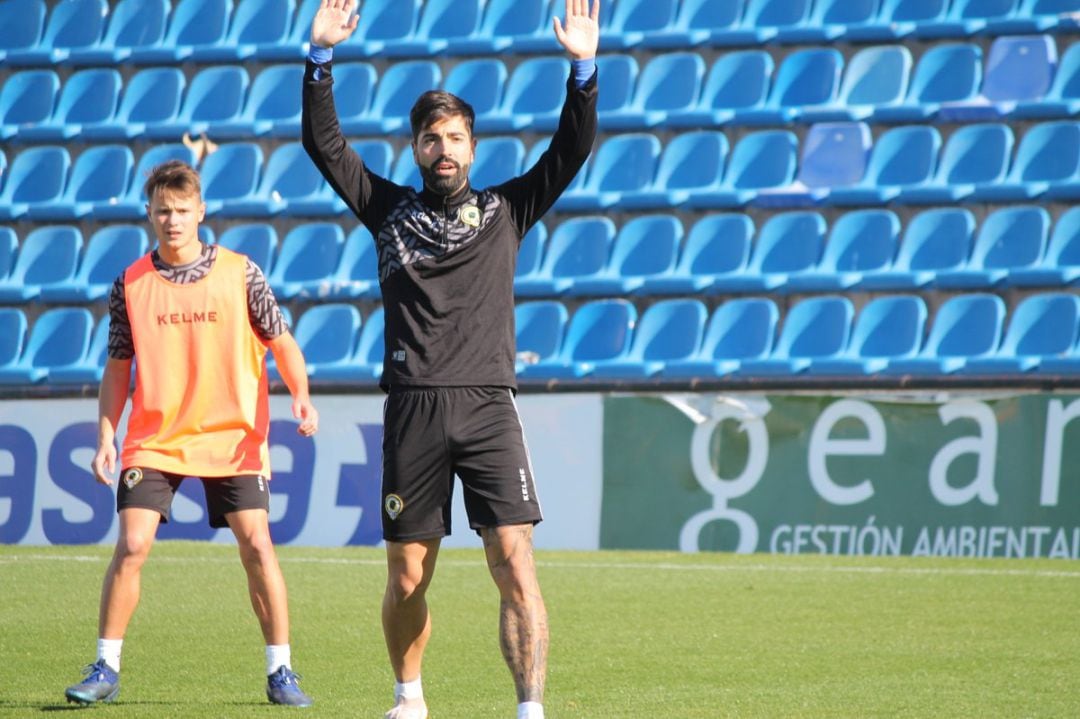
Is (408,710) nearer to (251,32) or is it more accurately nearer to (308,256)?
(308,256)

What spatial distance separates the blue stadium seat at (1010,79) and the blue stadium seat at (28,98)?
8.47 metres

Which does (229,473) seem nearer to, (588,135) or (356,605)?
(588,135)

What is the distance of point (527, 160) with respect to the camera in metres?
14.2

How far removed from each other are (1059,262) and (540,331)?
4057 mm

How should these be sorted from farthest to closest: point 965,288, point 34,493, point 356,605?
point 965,288 → point 34,493 → point 356,605

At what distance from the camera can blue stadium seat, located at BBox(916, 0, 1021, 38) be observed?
13.6 m

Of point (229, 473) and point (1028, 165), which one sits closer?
point (229, 473)

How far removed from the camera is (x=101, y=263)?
1434 cm

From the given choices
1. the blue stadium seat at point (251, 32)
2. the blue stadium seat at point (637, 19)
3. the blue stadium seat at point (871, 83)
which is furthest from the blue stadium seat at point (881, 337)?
the blue stadium seat at point (251, 32)

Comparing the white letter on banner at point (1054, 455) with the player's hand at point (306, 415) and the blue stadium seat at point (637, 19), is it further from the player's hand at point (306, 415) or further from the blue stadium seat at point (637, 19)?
the player's hand at point (306, 415)

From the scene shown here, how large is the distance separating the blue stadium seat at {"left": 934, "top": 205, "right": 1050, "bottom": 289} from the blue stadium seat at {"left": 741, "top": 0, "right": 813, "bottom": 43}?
8.53 ft

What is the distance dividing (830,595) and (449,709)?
3.55 m

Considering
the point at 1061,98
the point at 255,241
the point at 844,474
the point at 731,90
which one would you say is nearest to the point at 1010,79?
the point at 1061,98

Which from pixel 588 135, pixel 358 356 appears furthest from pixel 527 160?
pixel 588 135
